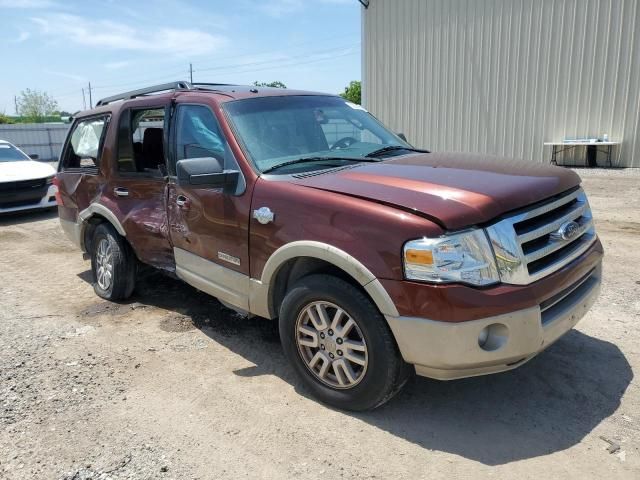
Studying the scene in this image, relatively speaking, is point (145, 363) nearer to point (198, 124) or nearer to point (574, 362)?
point (198, 124)

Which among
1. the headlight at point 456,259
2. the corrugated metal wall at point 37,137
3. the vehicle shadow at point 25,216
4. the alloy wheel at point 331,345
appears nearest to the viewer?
the headlight at point 456,259

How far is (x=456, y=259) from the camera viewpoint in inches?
104

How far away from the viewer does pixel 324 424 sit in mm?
3098

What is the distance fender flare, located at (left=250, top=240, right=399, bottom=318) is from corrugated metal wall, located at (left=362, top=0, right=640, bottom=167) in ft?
47.9

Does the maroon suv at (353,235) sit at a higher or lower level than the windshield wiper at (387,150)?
lower

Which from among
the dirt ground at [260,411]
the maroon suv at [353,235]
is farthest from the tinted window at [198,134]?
the dirt ground at [260,411]

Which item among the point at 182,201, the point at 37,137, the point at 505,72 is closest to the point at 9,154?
the point at 182,201

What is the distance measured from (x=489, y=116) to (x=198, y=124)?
14.9m

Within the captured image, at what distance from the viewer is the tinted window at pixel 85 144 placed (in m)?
5.35

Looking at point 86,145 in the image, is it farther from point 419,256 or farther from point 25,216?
point 25,216

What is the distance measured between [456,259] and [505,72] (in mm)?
15664

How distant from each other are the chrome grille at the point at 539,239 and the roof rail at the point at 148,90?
3005 millimetres

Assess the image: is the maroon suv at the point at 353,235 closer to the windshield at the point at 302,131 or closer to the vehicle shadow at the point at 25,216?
the windshield at the point at 302,131

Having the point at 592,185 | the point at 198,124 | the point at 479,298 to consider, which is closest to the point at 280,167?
the point at 198,124
